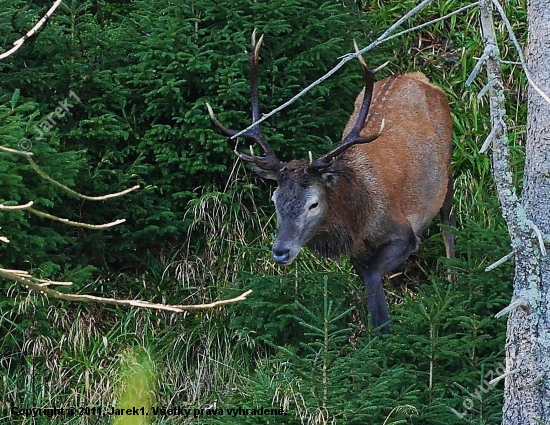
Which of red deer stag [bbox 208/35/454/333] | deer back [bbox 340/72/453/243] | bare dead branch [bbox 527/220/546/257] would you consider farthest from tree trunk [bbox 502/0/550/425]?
deer back [bbox 340/72/453/243]

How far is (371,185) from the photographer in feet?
21.6

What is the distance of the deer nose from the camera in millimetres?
5996

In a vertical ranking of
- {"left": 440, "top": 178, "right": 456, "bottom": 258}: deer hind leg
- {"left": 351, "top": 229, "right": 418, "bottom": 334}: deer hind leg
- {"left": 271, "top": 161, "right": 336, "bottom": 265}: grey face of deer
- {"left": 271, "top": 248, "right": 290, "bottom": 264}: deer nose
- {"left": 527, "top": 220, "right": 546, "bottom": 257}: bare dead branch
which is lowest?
{"left": 440, "top": 178, "right": 456, "bottom": 258}: deer hind leg

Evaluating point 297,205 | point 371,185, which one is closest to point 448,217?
point 371,185

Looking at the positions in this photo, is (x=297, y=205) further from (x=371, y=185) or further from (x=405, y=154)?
(x=405, y=154)

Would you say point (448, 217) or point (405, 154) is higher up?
point (405, 154)

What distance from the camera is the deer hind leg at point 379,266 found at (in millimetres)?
6402

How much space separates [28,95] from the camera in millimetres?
7207

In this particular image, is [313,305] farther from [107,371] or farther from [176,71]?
[176,71]

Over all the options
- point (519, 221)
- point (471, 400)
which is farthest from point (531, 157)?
point (471, 400)

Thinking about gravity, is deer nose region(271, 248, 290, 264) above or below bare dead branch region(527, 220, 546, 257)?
below

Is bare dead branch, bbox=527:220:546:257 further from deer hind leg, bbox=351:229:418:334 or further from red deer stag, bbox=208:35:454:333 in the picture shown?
deer hind leg, bbox=351:229:418:334

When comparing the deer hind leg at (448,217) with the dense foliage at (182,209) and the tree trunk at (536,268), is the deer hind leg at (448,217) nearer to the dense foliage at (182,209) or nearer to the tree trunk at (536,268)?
the dense foliage at (182,209)

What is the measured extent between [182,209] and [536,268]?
146 inches
